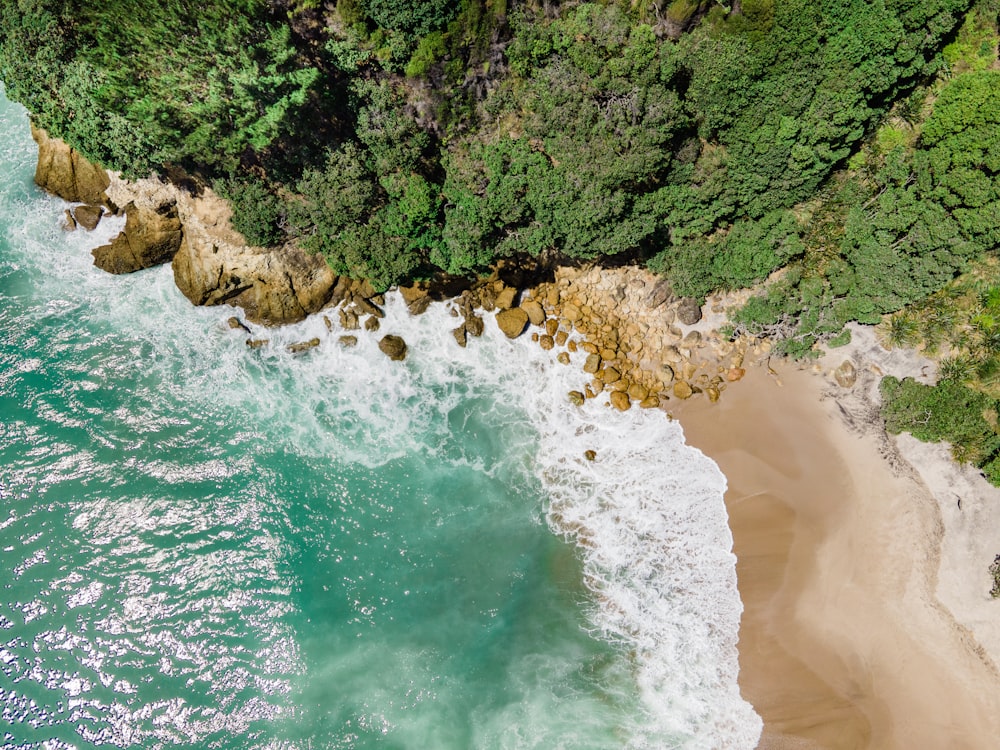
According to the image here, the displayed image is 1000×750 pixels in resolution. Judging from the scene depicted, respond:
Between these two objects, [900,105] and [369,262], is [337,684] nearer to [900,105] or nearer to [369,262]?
[369,262]

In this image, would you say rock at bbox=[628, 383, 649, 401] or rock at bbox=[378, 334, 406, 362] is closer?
rock at bbox=[628, 383, 649, 401]

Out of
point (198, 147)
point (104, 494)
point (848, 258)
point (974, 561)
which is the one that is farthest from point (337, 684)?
point (848, 258)

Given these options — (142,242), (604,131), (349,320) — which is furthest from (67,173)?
(604,131)

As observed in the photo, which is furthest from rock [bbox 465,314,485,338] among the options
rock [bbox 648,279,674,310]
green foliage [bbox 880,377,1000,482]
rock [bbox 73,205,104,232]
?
rock [bbox 73,205,104,232]

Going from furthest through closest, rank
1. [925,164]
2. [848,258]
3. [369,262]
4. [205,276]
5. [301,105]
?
[205,276] → [369,262] → [848,258] → [301,105] → [925,164]

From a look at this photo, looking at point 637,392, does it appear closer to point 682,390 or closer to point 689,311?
point 682,390

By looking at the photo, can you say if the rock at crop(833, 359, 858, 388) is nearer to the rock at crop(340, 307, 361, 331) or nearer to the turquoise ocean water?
the turquoise ocean water

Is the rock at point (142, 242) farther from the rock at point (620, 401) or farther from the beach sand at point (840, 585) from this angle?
the beach sand at point (840, 585)
